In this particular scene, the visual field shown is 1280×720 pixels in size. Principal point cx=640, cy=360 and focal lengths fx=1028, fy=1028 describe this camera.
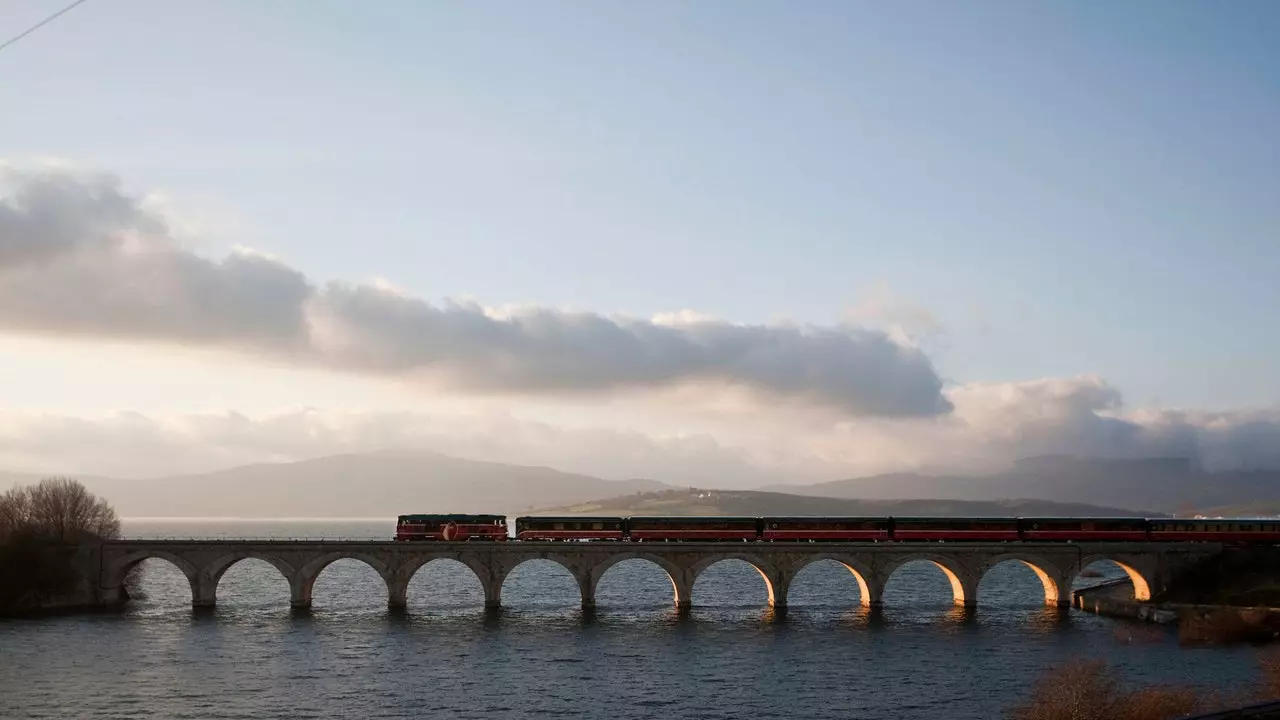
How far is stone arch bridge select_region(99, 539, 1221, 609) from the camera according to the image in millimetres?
76438

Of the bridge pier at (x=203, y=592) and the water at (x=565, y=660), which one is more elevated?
the bridge pier at (x=203, y=592)

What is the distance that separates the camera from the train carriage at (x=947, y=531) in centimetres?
7781

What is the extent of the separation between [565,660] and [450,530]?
73.6 feet

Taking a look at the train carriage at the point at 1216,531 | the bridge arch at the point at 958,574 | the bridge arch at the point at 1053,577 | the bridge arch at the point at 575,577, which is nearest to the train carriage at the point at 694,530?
the bridge arch at the point at 575,577

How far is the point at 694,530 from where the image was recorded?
7788cm

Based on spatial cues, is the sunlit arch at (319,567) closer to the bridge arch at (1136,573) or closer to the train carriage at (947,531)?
the train carriage at (947,531)

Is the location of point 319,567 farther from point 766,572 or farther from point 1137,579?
point 1137,579

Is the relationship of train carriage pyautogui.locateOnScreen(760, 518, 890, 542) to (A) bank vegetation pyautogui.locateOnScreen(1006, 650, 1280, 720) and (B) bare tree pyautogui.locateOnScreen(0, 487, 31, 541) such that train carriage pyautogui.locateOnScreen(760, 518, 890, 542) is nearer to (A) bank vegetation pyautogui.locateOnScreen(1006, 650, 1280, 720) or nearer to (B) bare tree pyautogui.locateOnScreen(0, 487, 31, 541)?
(A) bank vegetation pyautogui.locateOnScreen(1006, 650, 1280, 720)

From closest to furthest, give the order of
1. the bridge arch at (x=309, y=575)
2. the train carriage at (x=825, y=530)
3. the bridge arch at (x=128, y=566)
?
1. the train carriage at (x=825, y=530)
2. the bridge arch at (x=309, y=575)
3. the bridge arch at (x=128, y=566)

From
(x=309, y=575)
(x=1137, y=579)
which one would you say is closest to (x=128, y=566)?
(x=309, y=575)

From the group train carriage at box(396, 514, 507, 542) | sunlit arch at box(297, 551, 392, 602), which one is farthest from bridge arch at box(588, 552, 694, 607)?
sunlit arch at box(297, 551, 392, 602)

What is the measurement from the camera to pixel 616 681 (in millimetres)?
54125

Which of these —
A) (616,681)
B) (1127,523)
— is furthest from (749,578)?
(616,681)

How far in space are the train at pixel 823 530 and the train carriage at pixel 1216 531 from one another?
3.0 inches
